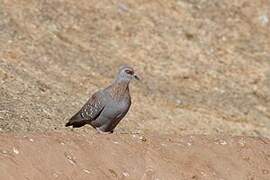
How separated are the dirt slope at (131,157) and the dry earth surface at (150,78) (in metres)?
0.02

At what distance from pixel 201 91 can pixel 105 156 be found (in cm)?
968

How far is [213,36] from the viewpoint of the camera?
22469 millimetres

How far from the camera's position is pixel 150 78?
65.1 ft

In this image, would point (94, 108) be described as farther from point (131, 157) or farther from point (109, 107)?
point (131, 157)

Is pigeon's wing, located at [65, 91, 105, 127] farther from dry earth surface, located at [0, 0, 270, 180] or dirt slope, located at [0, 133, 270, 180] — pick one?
dirt slope, located at [0, 133, 270, 180]

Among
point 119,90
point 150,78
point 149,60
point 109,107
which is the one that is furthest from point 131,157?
point 149,60

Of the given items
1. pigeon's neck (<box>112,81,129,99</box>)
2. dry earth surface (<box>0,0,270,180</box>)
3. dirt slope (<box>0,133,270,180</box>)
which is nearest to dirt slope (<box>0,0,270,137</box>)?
dry earth surface (<box>0,0,270,180</box>)

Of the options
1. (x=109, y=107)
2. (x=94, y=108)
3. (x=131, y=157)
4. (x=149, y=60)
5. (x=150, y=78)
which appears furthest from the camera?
(x=149, y=60)

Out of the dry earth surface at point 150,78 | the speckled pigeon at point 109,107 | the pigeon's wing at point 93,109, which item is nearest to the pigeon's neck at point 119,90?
the speckled pigeon at point 109,107

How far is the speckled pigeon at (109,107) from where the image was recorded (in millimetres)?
12023

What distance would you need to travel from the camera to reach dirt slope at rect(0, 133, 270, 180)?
9617mm

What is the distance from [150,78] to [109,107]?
7.79 meters

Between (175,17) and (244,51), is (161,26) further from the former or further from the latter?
(244,51)

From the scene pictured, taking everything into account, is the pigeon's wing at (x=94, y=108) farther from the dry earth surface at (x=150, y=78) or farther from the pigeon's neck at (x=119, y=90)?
the dry earth surface at (x=150, y=78)
